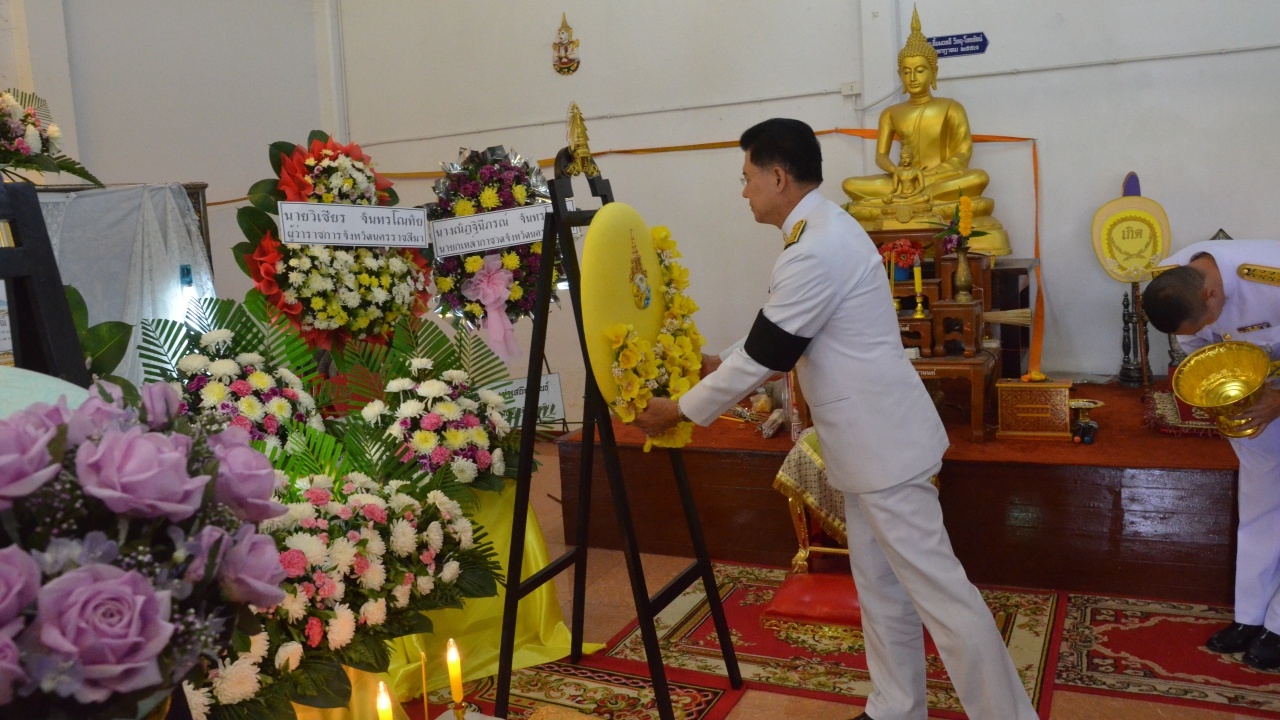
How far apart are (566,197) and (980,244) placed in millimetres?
3408

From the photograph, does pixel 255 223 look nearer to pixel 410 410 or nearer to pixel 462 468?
pixel 410 410

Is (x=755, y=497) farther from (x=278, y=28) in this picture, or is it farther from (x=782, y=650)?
(x=278, y=28)

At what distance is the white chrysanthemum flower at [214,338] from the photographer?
2.58 m

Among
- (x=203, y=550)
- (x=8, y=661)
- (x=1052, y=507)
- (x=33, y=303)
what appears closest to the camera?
(x=8, y=661)

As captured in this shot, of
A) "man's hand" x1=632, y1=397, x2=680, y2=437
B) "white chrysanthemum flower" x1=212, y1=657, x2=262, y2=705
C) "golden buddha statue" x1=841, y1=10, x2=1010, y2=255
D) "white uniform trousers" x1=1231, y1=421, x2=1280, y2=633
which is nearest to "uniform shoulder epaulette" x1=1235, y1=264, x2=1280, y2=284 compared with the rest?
"white uniform trousers" x1=1231, y1=421, x2=1280, y2=633

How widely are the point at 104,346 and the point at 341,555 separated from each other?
1.95 feet

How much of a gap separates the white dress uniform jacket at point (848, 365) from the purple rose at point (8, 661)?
1.75 metres

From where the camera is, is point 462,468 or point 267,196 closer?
point 462,468

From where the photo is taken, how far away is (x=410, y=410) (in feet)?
8.98

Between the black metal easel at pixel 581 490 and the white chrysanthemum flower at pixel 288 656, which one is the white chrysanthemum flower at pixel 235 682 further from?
the black metal easel at pixel 581 490

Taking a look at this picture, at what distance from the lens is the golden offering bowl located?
263 cm

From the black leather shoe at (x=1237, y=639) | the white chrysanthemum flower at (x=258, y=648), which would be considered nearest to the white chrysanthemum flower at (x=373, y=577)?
the white chrysanthemum flower at (x=258, y=648)

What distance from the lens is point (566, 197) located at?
2480mm

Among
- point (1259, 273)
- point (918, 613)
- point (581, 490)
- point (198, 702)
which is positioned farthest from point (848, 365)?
point (198, 702)
